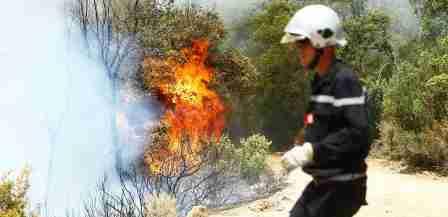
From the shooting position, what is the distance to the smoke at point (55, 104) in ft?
41.3

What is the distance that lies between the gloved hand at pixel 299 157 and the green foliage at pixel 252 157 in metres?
9.15

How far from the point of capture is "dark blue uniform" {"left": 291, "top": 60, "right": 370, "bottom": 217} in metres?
2.88

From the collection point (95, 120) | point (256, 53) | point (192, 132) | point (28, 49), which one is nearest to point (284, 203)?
point (192, 132)

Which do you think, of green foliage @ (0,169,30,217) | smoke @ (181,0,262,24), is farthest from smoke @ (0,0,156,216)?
smoke @ (181,0,262,24)

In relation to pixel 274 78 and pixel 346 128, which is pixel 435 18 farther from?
pixel 346 128

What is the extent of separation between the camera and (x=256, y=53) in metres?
18.6

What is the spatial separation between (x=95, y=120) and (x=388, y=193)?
707cm

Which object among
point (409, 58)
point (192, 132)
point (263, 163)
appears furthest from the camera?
point (409, 58)

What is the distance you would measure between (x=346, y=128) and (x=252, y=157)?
938cm

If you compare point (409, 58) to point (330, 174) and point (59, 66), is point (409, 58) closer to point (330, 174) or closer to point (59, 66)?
point (59, 66)

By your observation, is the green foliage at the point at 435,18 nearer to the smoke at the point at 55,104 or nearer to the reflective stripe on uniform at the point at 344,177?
the smoke at the point at 55,104

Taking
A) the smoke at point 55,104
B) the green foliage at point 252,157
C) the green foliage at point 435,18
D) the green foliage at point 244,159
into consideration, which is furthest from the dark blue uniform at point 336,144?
the green foliage at point 435,18

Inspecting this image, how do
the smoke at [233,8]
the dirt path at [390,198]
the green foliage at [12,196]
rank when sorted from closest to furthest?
the green foliage at [12,196] < the dirt path at [390,198] < the smoke at [233,8]

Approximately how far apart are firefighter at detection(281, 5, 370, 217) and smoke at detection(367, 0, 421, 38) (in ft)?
53.2
